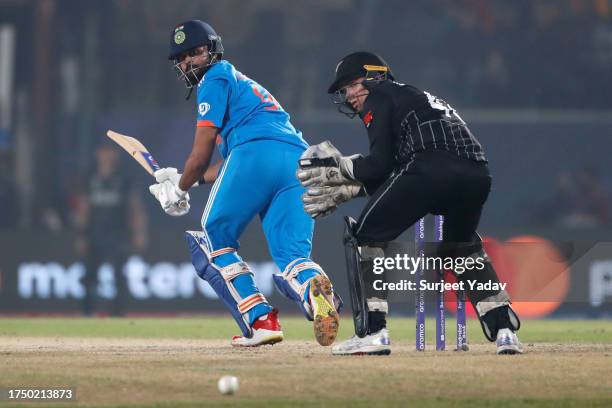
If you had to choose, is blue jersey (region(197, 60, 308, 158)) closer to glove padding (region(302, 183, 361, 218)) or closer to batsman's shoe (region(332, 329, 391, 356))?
glove padding (region(302, 183, 361, 218))

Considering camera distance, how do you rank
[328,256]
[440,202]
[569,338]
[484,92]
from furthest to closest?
[484,92] < [328,256] < [569,338] < [440,202]

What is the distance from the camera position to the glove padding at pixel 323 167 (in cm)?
688

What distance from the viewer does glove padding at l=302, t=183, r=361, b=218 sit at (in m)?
6.97

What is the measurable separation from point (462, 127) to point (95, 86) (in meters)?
11.6

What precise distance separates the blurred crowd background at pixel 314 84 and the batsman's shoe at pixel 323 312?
26.3 feet

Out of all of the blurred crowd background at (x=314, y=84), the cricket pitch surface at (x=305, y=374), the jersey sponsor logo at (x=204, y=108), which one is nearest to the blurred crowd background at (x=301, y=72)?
the blurred crowd background at (x=314, y=84)

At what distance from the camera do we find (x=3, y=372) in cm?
617

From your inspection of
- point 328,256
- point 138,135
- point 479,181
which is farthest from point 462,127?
point 138,135

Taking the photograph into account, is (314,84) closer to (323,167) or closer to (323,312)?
(323,167)

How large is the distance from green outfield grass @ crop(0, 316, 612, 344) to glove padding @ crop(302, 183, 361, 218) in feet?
7.37

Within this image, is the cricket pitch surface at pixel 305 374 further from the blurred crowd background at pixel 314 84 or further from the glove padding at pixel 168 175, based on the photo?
the blurred crowd background at pixel 314 84

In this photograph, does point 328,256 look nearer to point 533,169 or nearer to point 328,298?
point 533,169

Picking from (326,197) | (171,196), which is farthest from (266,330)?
(171,196)

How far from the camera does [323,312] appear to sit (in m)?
6.86
